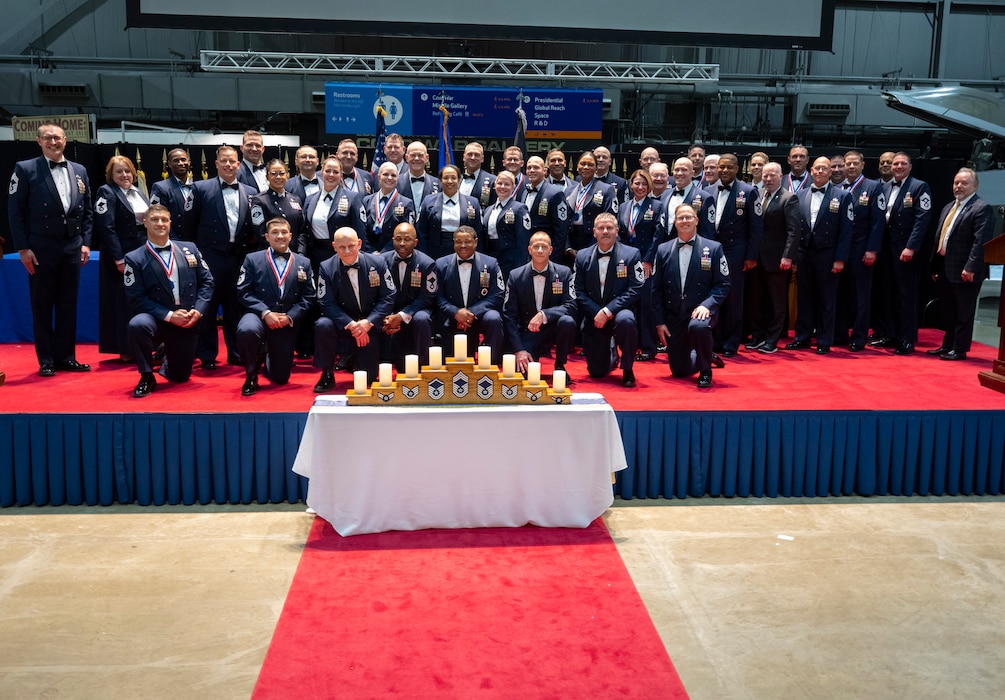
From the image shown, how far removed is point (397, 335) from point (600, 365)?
4.45ft

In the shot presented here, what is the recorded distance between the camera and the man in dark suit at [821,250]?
22.7 feet

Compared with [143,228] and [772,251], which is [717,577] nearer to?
[772,251]

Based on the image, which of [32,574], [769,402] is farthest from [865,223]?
[32,574]

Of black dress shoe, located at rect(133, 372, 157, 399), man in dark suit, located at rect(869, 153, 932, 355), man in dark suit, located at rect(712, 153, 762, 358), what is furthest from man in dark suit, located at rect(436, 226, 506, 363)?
man in dark suit, located at rect(869, 153, 932, 355)

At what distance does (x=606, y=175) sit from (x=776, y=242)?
1.52 meters

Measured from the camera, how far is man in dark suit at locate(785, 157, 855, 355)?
692 cm

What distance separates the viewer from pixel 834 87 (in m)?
15.8

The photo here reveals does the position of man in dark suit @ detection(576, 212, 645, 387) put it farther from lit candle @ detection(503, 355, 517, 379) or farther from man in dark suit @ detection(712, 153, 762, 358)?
lit candle @ detection(503, 355, 517, 379)

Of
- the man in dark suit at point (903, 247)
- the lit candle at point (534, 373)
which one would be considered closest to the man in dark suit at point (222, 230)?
the lit candle at point (534, 373)

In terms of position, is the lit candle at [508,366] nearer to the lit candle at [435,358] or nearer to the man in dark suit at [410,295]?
the lit candle at [435,358]

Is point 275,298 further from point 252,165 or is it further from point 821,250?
point 821,250

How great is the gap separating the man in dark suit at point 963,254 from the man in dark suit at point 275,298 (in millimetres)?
4820

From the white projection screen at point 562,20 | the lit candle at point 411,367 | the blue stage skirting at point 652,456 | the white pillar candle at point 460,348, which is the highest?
the white projection screen at point 562,20

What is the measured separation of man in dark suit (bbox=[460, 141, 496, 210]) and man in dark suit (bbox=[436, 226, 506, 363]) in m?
1.25
